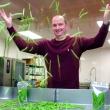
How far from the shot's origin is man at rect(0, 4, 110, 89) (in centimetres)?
179

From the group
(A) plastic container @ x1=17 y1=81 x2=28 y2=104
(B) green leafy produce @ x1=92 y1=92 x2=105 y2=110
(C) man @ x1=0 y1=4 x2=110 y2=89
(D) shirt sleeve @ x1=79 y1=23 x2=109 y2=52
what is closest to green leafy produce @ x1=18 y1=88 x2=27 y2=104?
(A) plastic container @ x1=17 y1=81 x2=28 y2=104

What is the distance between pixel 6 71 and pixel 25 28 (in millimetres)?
1582

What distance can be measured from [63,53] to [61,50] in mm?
27

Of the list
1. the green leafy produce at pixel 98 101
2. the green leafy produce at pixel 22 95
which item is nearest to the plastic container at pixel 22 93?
the green leafy produce at pixel 22 95

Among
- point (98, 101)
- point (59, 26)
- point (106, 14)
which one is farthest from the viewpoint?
point (59, 26)

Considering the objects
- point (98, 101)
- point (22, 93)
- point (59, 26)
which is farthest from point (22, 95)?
point (59, 26)

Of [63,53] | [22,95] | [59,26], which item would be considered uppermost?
[59,26]

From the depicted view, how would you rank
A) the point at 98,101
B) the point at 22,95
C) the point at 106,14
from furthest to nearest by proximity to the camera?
the point at 106,14 < the point at 22,95 < the point at 98,101

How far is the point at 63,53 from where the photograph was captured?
6.12 ft

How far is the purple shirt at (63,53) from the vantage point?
179cm

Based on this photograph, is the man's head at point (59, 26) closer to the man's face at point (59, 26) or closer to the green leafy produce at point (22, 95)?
the man's face at point (59, 26)

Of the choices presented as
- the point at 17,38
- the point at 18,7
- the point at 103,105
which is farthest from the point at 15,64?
the point at 103,105

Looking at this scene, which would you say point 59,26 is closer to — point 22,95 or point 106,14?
point 106,14

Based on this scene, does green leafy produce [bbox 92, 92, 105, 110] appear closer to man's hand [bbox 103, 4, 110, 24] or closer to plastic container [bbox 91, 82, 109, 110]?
plastic container [bbox 91, 82, 109, 110]
